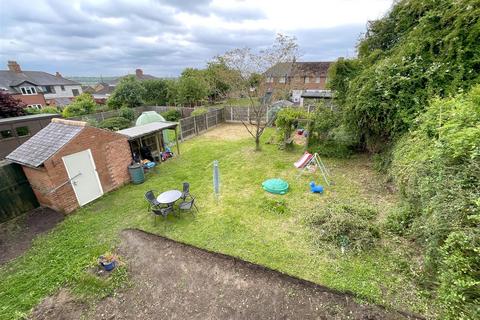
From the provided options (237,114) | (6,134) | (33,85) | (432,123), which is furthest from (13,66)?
(432,123)

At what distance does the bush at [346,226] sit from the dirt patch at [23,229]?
8408 millimetres

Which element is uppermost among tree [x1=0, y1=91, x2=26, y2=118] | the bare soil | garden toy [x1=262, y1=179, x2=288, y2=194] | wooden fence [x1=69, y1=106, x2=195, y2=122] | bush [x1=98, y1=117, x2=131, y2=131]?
tree [x1=0, y1=91, x2=26, y2=118]

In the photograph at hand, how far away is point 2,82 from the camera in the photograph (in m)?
29.4

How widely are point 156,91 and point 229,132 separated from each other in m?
17.9

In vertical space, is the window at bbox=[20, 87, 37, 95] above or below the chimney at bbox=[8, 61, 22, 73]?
below

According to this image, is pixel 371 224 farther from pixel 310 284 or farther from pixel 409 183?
pixel 310 284

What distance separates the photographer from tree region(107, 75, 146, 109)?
2569cm

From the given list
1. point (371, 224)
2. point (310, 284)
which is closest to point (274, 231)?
point (310, 284)

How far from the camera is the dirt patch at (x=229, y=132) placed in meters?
16.9

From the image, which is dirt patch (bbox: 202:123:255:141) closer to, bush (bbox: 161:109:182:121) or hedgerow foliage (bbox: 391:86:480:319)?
bush (bbox: 161:109:182:121)

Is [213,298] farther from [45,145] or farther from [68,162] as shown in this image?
[45,145]

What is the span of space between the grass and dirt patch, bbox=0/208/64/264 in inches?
13.7

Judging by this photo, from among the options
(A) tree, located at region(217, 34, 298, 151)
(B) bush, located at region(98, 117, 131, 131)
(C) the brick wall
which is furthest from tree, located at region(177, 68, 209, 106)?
(C) the brick wall

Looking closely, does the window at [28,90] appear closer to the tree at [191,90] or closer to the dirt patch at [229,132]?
the tree at [191,90]
